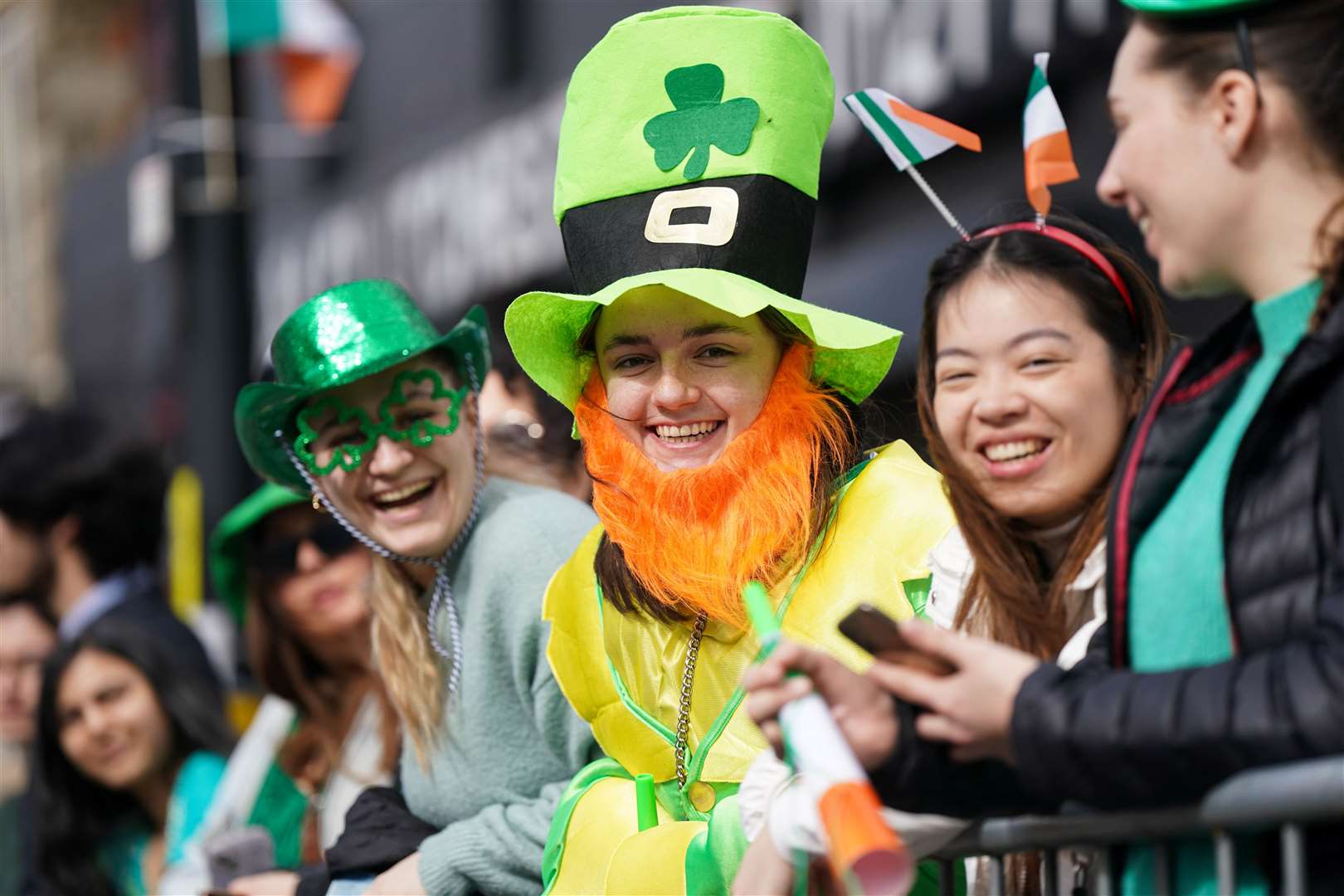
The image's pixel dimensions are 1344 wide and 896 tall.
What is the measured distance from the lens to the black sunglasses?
5.09 metres

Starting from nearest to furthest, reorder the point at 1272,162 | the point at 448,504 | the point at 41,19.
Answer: the point at 1272,162 < the point at 448,504 < the point at 41,19

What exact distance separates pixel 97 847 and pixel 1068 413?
3781 mm

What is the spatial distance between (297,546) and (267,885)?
141 centimetres

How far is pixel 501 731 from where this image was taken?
3514 mm

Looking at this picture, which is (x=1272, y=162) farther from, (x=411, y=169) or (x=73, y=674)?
(x=411, y=169)

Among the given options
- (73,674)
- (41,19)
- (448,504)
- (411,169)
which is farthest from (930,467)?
Result: (41,19)

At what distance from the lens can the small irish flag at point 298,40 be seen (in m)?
9.78

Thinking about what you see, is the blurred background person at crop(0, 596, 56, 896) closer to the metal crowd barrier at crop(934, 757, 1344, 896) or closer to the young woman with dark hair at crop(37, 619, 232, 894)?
the young woman with dark hair at crop(37, 619, 232, 894)

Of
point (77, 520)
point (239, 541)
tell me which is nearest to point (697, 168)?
point (239, 541)

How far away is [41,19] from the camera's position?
19.5 m

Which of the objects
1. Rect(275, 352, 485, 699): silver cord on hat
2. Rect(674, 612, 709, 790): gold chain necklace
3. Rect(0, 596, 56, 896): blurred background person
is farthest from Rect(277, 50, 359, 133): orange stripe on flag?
Rect(674, 612, 709, 790): gold chain necklace

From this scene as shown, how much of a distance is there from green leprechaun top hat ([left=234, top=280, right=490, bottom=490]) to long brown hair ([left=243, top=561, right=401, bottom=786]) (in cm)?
119

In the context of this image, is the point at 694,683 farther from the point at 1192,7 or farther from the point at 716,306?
the point at 1192,7

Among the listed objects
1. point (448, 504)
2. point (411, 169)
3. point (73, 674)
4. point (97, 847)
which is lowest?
point (97, 847)
